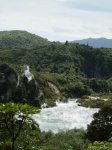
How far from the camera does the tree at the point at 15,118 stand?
43.4 ft

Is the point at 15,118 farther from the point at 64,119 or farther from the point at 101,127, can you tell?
the point at 64,119

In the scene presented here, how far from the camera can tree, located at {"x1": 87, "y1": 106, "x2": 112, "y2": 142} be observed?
204 feet

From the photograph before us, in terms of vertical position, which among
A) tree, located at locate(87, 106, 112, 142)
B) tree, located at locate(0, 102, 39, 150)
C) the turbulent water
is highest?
tree, located at locate(0, 102, 39, 150)

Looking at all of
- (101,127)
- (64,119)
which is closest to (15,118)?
(101,127)

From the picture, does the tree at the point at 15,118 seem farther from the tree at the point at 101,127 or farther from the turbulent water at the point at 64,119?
the turbulent water at the point at 64,119

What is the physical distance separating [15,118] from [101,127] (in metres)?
50.8

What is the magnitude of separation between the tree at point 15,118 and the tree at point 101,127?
4879 cm

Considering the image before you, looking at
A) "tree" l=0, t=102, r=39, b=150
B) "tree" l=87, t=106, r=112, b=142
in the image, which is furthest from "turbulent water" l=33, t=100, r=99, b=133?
"tree" l=0, t=102, r=39, b=150

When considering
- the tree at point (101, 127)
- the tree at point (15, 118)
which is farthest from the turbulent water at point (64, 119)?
the tree at point (15, 118)

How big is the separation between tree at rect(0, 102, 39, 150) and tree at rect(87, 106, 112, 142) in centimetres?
4879

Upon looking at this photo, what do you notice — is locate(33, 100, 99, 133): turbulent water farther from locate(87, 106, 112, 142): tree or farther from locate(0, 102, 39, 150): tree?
locate(0, 102, 39, 150): tree

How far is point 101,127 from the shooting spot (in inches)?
2493

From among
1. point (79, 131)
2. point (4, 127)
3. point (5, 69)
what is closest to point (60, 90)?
point (5, 69)

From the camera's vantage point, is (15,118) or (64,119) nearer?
(15,118)
